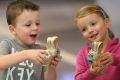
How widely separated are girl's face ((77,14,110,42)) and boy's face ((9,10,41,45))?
119mm

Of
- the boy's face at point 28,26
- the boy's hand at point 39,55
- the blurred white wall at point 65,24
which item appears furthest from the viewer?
the blurred white wall at point 65,24

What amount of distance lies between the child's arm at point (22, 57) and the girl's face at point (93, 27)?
0.19m

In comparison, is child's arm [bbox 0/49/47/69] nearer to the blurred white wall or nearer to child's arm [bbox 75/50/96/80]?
child's arm [bbox 75/50/96/80]

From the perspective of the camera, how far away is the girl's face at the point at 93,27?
0.84 meters

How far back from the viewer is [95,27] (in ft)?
2.75

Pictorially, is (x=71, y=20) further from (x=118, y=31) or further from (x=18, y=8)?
(x=18, y=8)

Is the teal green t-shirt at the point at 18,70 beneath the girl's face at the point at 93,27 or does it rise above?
beneath

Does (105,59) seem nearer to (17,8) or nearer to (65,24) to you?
(17,8)

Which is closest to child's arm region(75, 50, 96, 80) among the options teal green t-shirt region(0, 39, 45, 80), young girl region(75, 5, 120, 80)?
young girl region(75, 5, 120, 80)

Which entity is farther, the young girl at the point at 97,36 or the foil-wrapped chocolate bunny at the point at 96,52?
the young girl at the point at 97,36

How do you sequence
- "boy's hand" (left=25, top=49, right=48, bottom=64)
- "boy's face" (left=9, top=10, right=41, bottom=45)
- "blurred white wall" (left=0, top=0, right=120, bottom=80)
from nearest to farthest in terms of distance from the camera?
1. "boy's hand" (left=25, top=49, right=48, bottom=64)
2. "boy's face" (left=9, top=10, right=41, bottom=45)
3. "blurred white wall" (left=0, top=0, right=120, bottom=80)

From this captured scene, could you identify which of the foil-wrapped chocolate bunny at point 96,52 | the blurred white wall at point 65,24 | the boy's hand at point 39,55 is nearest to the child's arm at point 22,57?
the boy's hand at point 39,55

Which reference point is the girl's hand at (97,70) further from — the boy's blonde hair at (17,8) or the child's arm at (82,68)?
the boy's blonde hair at (17,8)

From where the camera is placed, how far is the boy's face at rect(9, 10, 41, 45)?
835mm
